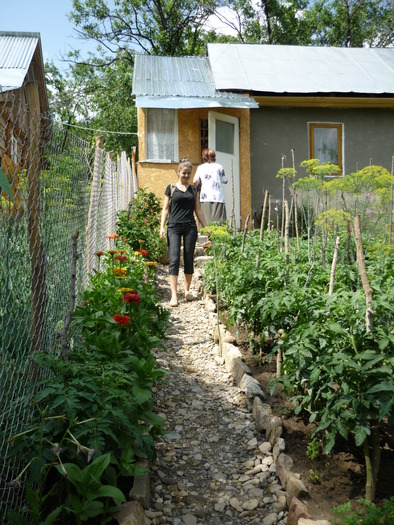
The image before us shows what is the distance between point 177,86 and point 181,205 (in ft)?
21.3

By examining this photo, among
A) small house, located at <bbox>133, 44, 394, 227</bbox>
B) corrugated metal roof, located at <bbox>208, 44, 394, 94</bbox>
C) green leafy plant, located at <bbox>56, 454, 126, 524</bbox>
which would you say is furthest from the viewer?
corrugated metal roof, located at <bbox>208, 44, 394, 94</bbox>

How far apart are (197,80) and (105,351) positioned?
10.9 meters

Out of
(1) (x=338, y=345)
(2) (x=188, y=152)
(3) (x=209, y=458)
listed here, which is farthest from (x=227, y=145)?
(1) (x=338, y=345)

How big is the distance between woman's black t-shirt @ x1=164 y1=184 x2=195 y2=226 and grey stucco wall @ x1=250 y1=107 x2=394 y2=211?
631 cm

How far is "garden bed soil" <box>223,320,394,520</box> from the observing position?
8.75ft

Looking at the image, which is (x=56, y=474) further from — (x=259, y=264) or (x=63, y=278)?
(x=259, y=264)

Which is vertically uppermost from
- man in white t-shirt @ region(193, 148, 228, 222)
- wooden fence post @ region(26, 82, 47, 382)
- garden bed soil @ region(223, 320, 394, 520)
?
man in white t-shirt @ region(193, 148, 228, 222)

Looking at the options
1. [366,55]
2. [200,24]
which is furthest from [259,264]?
[200,24]

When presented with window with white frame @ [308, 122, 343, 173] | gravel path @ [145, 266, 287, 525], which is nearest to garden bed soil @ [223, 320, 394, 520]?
gravel path @ [145, 266, 287, 525]

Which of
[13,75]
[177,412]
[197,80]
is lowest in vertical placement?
[177,412]

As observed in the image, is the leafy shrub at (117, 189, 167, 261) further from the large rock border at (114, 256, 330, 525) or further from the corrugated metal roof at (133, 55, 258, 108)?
the large rock border at (114, 256, 330, 525)

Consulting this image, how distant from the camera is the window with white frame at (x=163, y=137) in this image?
1227 centimetres

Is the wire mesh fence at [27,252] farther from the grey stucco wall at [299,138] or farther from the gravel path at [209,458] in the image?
the grey stucco wall at [299,138]

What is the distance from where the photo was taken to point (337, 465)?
291 cm
